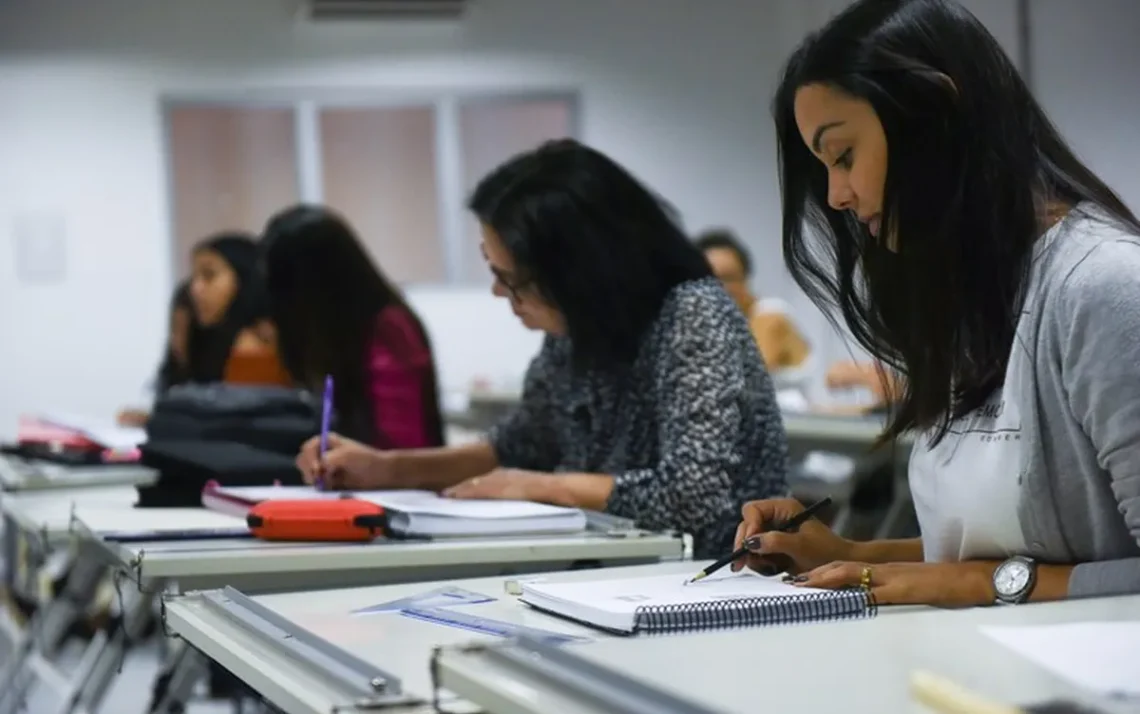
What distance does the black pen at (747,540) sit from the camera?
1.66 metres

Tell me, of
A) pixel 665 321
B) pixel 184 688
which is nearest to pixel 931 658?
pixel 665 321

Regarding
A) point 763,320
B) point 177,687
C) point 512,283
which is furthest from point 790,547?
point 763,320

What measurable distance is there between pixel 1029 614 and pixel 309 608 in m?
0.74

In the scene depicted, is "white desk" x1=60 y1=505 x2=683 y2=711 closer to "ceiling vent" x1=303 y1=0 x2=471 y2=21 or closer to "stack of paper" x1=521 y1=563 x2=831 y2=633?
"stack of paper" x1=521 y1=563 x2=831 y2=633

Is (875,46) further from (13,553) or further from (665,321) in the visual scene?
(13,553)

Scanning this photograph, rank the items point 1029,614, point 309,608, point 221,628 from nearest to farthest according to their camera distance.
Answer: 1. point 1029,614
2. point 221,628
3. point 309,608

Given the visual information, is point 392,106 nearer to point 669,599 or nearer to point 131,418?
point 131,418

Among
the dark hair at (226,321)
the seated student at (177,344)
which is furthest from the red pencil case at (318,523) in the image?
the seated student at (177,344)

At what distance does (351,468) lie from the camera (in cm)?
260

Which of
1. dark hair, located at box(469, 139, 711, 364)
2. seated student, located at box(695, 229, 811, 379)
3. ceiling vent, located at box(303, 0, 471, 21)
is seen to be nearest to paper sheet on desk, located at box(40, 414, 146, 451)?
dark hair, located at box(469, 139, 711, 364)

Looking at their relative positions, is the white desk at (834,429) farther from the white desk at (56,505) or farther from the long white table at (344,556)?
the long white table at (344,556)

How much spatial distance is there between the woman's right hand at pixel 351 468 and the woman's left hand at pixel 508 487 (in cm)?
22

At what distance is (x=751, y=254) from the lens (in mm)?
8094

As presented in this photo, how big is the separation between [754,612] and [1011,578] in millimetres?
272
